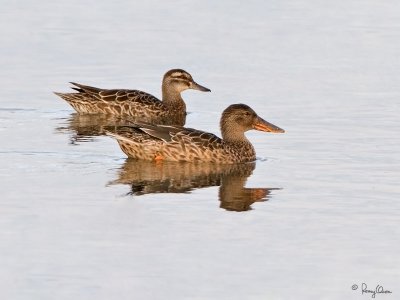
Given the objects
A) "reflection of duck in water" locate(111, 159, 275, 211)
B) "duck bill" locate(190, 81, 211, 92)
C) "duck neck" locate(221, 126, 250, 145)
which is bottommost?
"reflection of duck in water" locate(111, 159, 275, 211)

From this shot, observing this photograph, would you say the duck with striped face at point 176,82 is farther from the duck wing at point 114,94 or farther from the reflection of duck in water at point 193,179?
the reflection of duck in water at point 193,179

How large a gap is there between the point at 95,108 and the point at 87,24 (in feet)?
18.2

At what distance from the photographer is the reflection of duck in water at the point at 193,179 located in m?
15.9

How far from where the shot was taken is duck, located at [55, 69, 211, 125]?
885 inches

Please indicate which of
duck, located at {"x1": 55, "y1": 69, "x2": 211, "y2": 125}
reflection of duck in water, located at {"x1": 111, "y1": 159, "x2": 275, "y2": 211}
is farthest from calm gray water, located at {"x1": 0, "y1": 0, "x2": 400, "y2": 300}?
duck, located at {"x1": 55, "y1": 69, "x2": 211, "y2": 125}

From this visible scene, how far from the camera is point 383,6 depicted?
99.1 feet

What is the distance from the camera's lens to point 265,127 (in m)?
19.0

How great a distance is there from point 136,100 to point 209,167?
4.72 meters

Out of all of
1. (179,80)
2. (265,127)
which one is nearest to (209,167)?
(265,127)

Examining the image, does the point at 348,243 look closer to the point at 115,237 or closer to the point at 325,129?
the point at 115,237

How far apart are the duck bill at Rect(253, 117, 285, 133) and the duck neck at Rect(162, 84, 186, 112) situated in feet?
13.6

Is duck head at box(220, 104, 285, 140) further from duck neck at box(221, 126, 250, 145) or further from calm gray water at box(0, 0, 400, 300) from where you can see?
calm gray water at box(0, 0, 400, 300)

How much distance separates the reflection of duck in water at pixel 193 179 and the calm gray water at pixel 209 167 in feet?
0.16

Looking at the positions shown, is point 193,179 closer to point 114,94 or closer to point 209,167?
point 209,167
